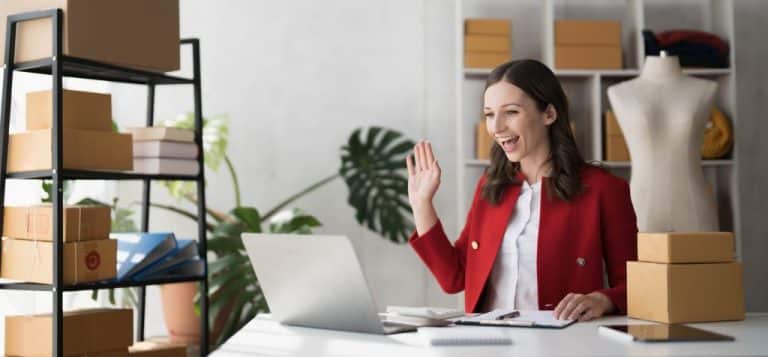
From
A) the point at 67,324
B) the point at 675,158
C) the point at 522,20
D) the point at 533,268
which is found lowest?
the point at 67,324

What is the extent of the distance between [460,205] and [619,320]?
7.87ft

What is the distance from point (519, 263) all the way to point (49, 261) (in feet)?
5.15

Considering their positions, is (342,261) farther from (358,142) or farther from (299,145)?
(299,145)

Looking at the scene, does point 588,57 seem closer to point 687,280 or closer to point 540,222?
point 540,222

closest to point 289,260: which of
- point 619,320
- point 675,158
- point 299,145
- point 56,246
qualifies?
point 619,320

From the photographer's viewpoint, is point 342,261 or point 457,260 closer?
point 342,261

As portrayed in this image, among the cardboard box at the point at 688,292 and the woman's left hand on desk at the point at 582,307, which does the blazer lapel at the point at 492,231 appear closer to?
the woman's left hand on desk at the point at 582,307

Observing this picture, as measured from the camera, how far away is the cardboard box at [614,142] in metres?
4.55

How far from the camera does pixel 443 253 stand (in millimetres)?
2645

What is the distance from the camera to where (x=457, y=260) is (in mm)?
2734

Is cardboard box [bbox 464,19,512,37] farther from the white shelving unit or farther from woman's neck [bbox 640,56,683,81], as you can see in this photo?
woman's neck [bbox 640,56,683,81]

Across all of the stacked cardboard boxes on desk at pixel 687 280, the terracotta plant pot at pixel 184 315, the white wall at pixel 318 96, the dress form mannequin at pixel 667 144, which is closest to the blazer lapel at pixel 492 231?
the stacked cardboard boxes on desk at pixel 687 280

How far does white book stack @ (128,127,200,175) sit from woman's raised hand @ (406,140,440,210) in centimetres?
145

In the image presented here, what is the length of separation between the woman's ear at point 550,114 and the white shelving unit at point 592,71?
1850 millimetres
